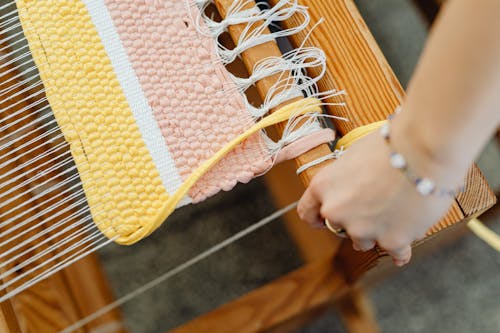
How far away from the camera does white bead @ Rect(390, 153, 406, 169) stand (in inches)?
16.9

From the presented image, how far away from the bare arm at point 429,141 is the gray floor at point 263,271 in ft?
2.60

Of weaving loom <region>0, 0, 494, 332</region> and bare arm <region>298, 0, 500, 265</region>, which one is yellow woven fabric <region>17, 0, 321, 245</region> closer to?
weaving loom <region>0, 0, 494, 332</region>

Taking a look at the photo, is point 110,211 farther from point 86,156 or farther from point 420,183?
point 420,183

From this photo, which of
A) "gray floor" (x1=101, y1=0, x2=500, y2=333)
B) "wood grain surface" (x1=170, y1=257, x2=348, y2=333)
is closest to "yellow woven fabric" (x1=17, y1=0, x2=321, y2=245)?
"wood grain surface" (x1=170, y1=257, x2=348, y2=333)

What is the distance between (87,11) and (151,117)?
0.15 meters

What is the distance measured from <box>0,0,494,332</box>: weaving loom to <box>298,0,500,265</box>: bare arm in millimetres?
113

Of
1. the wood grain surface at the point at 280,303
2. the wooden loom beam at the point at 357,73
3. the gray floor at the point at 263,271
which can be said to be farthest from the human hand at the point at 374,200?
the gray floor at the point at 263,271

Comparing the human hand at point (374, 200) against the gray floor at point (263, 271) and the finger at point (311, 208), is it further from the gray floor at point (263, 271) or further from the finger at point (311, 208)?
the gray floor at point (263, 271)

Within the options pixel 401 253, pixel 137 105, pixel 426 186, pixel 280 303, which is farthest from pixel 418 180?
pixel 280 303

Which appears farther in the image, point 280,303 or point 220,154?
point 280,303

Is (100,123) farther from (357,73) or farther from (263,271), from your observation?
(263,271)

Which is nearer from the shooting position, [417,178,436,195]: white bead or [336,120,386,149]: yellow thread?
[417,178,436,195]: white bead

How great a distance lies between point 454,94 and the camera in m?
0.37

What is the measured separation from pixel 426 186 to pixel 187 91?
0.30 meters
